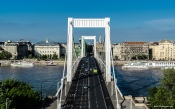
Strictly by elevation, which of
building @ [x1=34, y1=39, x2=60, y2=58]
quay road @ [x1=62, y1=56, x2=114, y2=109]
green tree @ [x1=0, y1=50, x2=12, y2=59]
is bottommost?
quay road @ [x1=62, y1=56, x2=114, y2=109]

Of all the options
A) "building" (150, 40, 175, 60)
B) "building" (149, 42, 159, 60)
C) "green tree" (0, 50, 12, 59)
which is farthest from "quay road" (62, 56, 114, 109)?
"building" (149, 42, 159, 60)

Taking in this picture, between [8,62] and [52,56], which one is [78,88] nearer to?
[8,62]

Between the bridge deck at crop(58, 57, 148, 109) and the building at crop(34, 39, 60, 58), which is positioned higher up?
the building at crop(34, 39, 60, 58)

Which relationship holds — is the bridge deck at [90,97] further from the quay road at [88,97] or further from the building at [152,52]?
the building at [152,52]

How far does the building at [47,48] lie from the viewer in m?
151

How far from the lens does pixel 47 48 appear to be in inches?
5969

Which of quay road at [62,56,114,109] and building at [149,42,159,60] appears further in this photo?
building at [149,42,159,60]

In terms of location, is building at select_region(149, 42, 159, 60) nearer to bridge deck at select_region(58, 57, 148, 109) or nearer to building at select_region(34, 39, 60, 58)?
building at select_region(34, 39, 60, 58)

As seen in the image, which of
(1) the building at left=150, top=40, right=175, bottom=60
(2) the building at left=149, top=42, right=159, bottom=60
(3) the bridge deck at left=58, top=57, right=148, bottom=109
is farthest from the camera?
(2) the building at left=149, top=42, right=159, bottom=60

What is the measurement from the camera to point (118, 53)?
142625 millimetres

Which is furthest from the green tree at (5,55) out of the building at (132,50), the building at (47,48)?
the building at (132,50)

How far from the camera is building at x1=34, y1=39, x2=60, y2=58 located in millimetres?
150625

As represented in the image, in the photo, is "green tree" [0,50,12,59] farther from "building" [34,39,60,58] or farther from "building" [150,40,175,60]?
"building" [150,40,175,60]

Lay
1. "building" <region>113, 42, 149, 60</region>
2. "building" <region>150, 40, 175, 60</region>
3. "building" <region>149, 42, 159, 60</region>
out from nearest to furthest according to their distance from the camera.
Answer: "building" <region>150, 40, 175, 60</region>, "building" <region>113, 42, 149, 60</region>, "building" <region>149, 42, 159, 60</region>
